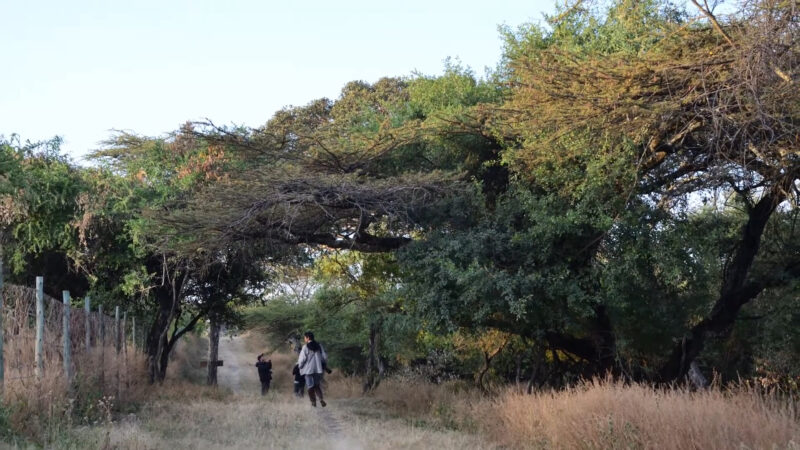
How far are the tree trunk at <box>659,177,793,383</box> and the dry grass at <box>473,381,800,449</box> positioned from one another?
6931mm

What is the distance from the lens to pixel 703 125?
13797mm

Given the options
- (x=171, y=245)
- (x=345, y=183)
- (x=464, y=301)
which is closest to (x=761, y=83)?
(x=464, y=301)

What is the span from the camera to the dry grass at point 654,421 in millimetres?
8398

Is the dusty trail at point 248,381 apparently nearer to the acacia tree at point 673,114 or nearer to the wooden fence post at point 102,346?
the wooden fence post at point 102,346

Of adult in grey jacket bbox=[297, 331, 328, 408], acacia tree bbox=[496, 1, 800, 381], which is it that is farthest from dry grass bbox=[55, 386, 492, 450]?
acacia tree bbox=[496, 1, 800, 381]

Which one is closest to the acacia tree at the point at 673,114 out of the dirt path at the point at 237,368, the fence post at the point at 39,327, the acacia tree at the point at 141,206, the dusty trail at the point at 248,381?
the dusty trail at the point at 248,381

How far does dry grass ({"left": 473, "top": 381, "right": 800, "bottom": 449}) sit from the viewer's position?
8.40m

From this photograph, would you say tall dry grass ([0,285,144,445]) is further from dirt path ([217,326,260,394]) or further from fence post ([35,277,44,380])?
dirt path ([217,326,260,394])

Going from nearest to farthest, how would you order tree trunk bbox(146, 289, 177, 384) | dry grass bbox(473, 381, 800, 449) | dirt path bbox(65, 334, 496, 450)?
1. dry grass bbox(473, 381, 800, 449)
2. dirt path bbox(65, 334, 496, 450)
3. tree trunk bbox(146, 289, 177, 384)

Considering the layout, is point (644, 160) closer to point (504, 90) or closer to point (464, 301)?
point (464, 301)

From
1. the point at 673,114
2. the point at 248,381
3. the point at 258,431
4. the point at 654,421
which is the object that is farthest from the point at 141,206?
the point at 248,381

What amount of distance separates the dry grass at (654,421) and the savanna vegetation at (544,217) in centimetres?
4

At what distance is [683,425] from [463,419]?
23.1 ft

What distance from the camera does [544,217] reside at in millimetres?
16219
